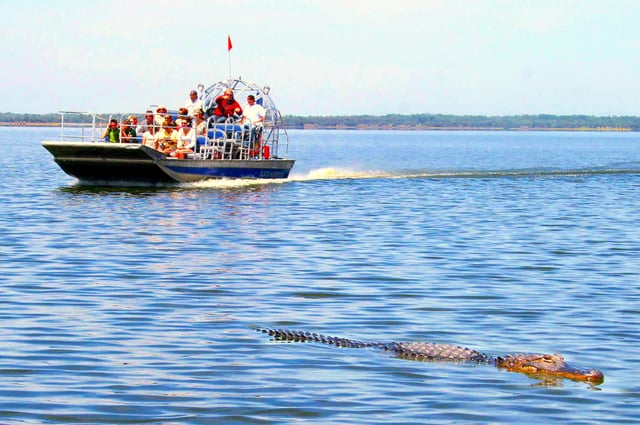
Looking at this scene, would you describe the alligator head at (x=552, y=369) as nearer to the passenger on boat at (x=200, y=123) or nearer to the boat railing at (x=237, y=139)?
the boat railing at (x=237, y=139)

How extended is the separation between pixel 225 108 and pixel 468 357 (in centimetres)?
2538

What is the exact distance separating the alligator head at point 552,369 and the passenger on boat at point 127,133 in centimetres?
2466

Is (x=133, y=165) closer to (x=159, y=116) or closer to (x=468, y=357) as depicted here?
(x=159, y=116)

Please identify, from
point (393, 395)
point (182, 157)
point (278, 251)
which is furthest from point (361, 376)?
point (182, 157)

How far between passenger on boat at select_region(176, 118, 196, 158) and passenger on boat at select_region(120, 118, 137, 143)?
1333mm

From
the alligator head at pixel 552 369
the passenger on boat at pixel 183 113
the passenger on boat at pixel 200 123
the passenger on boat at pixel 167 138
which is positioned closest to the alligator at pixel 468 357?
the alligator head at pixel 552 369

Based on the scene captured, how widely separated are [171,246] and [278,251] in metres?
1.99

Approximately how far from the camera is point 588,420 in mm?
9742

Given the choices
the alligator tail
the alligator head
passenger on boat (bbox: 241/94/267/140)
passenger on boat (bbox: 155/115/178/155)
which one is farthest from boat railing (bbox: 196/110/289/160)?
the alligator head

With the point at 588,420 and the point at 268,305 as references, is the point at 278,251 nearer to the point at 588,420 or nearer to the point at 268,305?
the point at 268,305

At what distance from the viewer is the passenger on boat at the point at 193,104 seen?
114 ft

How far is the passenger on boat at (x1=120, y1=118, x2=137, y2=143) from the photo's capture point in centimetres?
3475

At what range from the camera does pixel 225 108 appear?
36281 millimetres

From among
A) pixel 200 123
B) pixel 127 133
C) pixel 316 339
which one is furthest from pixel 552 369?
pixel 127 133
